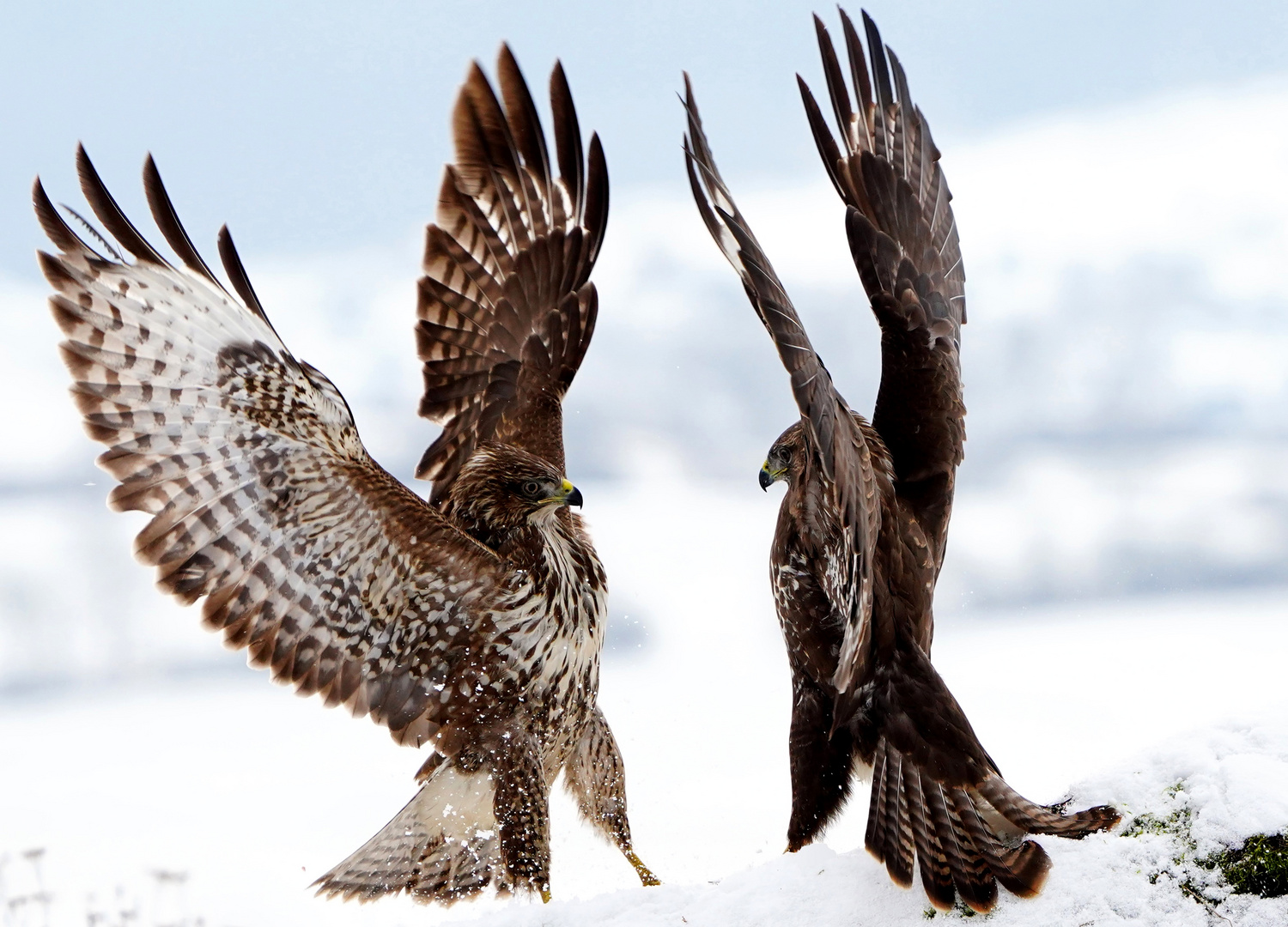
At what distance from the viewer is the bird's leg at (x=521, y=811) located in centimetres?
487

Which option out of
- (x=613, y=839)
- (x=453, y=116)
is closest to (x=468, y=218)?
(x=453, y=116)

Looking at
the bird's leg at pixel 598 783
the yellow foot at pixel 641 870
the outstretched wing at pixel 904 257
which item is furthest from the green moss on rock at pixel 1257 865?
the bird's leg at pixel 598 783

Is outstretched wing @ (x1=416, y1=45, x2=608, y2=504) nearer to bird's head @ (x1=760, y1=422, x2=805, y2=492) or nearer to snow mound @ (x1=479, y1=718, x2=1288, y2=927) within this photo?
bird's head @ (x1=760, y1=422, x2=805, y2=492)

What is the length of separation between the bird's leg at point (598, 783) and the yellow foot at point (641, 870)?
0.02 m

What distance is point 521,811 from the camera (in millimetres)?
4891

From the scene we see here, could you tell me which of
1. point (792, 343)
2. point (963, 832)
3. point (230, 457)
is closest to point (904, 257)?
point (792, 343)

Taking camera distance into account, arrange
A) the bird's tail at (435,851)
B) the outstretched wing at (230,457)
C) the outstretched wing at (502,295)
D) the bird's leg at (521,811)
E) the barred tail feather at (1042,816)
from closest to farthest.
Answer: the barred tail feather at (1042,816)
the outstretched wing at (230,457)
the bird's leg at (521,811)
the bird's tail at (435,851)
the outstretched wing at (502,295)

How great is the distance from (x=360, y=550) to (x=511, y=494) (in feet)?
2.31

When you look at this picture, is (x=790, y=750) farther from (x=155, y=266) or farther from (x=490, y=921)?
(x=155, y=266)

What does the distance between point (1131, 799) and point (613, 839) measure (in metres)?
2.38

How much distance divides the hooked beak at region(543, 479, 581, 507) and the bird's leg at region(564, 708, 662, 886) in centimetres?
108

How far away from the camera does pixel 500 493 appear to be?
5078mm

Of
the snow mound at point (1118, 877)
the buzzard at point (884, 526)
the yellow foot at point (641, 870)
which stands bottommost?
the yellow foot at point (641, 870)

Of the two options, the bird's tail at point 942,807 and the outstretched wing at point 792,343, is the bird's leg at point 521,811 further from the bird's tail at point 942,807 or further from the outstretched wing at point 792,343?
the outstretched wing at point 792,343
